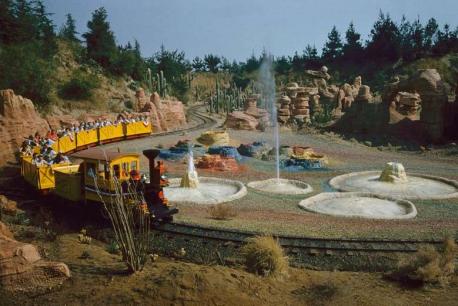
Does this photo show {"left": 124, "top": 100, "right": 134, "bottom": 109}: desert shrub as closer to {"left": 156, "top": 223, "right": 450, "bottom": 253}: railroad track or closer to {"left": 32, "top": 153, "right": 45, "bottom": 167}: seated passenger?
{"left": 32, "top": 153, "right": 45, "bottom": 167}: seated passenger

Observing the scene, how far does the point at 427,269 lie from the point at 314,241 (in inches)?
135

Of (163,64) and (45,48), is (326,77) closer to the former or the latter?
(163,64)

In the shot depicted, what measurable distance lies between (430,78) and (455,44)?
4176 cm

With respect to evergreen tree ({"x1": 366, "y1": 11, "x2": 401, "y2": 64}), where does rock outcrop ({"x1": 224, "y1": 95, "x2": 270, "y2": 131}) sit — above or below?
below

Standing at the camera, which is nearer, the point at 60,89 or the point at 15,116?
the point at 15,116

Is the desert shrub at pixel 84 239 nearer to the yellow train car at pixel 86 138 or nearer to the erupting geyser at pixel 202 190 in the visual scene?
the erupting geyser at pixel 202 190

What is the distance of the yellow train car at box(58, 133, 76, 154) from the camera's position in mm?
23239

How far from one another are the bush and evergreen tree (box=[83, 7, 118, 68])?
9.57 metres

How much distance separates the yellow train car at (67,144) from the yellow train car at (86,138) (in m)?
0.59

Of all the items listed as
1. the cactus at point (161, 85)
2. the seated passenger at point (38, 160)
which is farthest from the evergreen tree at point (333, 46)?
the seated passenger at point (38, 160)

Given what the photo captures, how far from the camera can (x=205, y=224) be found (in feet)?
45.5

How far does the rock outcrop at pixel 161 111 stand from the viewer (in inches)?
1537

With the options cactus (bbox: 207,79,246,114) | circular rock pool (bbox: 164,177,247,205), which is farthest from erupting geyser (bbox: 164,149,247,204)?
cactus (bbox: 207,79,246,114)

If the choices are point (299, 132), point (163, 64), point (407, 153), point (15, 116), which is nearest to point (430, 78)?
point (407, 153)
